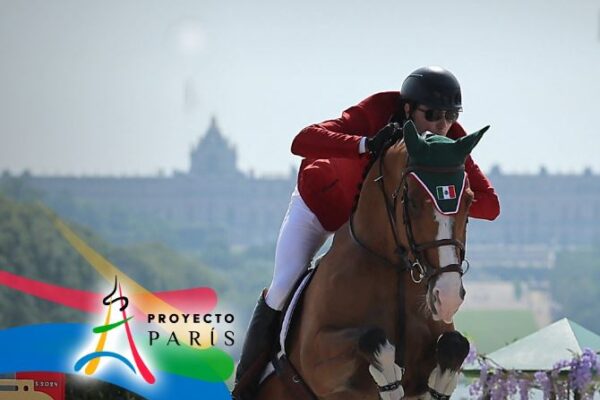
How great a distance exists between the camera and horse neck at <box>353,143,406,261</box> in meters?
5.95

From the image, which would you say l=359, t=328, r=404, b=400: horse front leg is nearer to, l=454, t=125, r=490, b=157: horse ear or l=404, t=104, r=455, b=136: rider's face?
l=454, t=125, r=490, b=157: horse ear

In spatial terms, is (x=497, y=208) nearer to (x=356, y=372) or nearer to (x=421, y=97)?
(x=421, y=97)

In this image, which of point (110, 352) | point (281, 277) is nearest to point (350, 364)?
point (281, 277)

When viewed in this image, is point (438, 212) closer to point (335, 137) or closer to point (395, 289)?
point (395, 289)

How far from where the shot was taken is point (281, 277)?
6.77 metres

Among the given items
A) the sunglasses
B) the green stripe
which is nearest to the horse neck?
the sunglasses

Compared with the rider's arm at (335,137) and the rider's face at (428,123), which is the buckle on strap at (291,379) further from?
the rider's face at (428,123)

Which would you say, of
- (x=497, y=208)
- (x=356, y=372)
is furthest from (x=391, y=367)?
(x=497, y=208)

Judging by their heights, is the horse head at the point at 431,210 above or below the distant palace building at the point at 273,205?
below

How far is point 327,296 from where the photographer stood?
6.23 metres

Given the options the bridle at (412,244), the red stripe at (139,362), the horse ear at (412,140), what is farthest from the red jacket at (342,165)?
the red stripe at (139,362)

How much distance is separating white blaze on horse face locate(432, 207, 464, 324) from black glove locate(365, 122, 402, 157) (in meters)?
0.53

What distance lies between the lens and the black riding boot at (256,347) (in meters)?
6.86

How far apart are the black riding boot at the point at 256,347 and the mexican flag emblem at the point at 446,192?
1.49m
